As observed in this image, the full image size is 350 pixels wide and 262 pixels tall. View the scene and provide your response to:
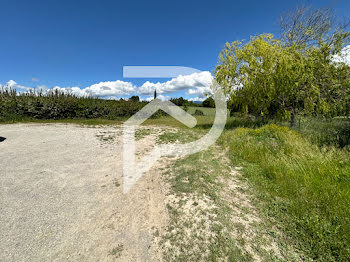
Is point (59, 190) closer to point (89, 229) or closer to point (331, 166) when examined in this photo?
point (89, 229)

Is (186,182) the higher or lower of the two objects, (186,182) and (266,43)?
the lower

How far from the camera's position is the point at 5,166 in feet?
12.5

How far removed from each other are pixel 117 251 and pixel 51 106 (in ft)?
45.5

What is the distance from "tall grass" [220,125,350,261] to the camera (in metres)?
1.86

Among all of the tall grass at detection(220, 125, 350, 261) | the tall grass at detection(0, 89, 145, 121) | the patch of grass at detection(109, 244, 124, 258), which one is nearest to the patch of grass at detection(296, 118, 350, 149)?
the tall grass at detection(220, 125, 350, 261)

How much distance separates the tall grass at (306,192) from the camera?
6.10 ft

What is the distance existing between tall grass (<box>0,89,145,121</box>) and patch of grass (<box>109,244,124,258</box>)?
1371 centimetres

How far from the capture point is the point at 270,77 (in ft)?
26.9

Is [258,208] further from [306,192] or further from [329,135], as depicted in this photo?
[329,135]

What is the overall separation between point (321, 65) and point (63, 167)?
11652mm

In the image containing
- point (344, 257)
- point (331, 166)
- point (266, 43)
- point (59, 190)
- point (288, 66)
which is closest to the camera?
point (344, 257)

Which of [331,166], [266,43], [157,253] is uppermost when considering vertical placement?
[266,43]

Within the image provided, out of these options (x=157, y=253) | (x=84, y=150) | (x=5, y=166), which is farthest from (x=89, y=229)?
(x=84, y=150)

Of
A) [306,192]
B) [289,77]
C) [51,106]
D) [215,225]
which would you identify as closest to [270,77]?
[289,77]
